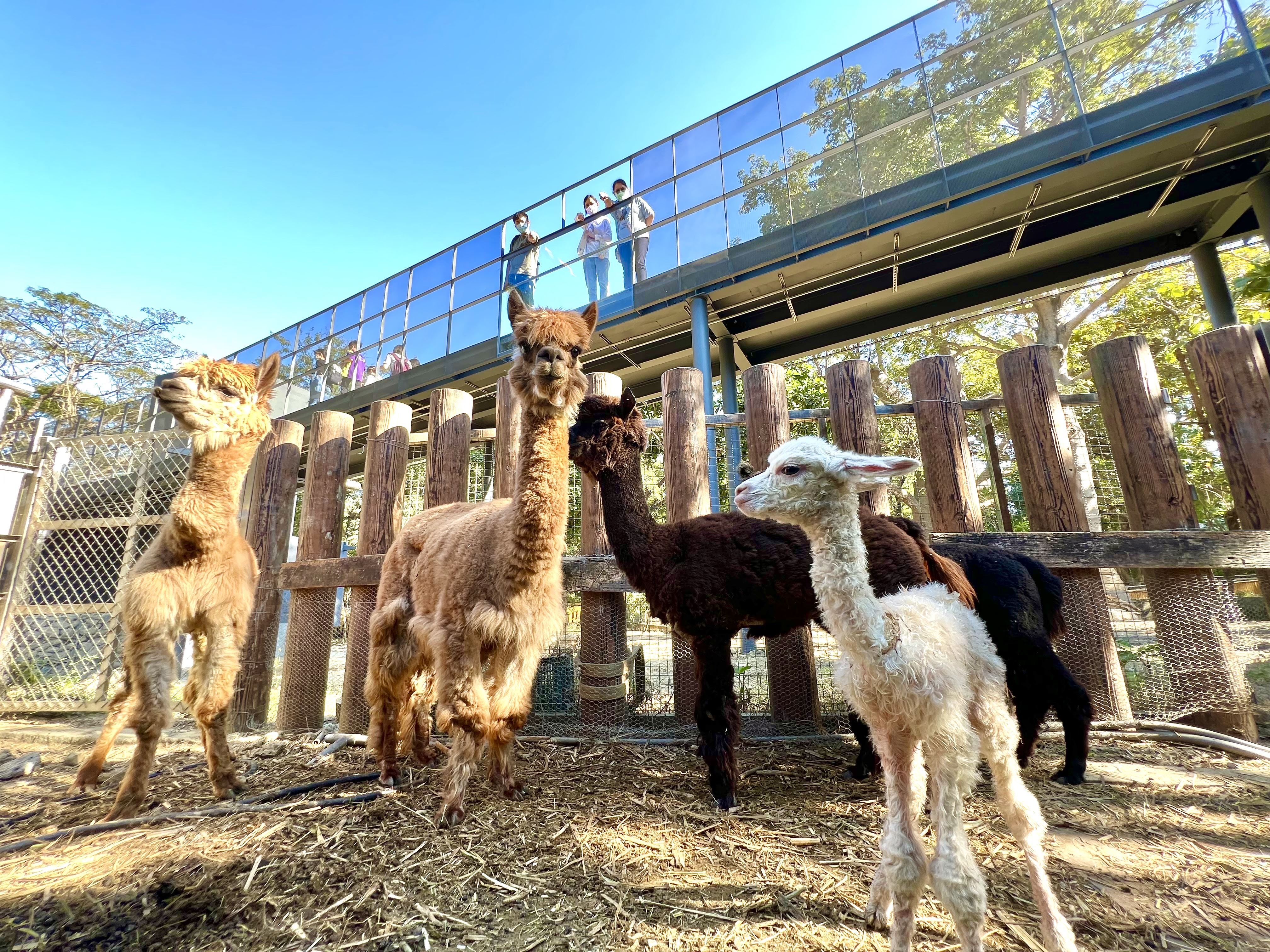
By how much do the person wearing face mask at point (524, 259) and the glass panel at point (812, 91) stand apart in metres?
6.24

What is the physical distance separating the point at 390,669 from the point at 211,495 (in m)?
1.65

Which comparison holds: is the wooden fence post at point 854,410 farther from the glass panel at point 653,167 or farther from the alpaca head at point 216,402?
the glass panel at point 653,167

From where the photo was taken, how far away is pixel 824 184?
1072cm

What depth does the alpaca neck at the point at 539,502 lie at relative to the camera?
3.17 metres

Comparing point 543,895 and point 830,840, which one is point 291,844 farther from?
point 830,840

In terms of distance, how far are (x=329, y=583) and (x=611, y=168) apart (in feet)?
40.3

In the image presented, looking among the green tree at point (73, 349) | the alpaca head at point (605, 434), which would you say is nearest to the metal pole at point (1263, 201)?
the alpaca head at point (605, 434)

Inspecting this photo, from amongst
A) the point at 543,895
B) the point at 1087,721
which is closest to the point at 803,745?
the point at 1087,721

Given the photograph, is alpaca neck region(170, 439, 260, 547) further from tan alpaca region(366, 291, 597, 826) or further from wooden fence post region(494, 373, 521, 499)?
wooden fence post region(494, 373, 521, 499)

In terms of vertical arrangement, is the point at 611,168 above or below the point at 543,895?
above

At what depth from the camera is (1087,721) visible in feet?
10.5

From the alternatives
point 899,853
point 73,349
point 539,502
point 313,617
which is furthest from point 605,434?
point 73,349

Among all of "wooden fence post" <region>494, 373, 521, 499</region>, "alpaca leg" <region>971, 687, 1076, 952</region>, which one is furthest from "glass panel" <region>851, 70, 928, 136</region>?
"alpaca leg" <region>971, 687, 1076, 952</region>

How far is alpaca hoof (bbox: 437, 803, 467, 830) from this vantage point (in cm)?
289
